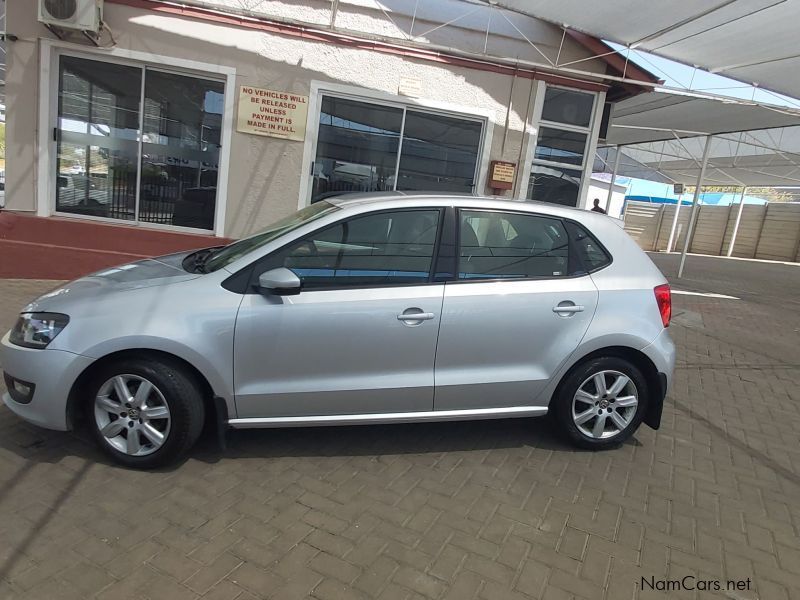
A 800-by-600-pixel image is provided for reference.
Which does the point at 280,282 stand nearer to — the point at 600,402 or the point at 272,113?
the point at 600,402

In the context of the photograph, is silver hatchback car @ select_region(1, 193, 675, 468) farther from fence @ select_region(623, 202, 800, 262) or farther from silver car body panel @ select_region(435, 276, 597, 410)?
fence @ select_region(623, 202, 800, 262)

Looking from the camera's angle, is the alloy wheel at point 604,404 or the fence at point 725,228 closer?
the alloy wheel at point 604,404

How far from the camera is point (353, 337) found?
10.5 feet

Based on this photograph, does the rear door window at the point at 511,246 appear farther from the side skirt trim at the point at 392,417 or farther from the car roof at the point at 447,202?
the side skirt trim at the point at 392,417

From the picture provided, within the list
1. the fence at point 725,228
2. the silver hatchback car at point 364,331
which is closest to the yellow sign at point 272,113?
the silver hatchback car at point 364,331

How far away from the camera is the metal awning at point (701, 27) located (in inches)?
246

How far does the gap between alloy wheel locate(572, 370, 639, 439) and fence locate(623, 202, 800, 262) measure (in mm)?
24363

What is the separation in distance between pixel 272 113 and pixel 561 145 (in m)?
4.30

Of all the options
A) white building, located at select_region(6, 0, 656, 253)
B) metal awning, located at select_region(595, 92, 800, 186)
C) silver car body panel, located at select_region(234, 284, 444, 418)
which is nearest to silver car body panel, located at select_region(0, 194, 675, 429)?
silver car body panel, located at select_region(234, 284, 444, 418)

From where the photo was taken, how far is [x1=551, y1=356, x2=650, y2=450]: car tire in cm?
363

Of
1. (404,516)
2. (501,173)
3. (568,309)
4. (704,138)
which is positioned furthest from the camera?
(704,138)

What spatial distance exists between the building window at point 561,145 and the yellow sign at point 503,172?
46cm

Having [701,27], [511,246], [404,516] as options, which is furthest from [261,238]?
[701,27]

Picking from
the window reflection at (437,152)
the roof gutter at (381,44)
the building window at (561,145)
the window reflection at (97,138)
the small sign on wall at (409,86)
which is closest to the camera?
the roof gutter at (381,44)
